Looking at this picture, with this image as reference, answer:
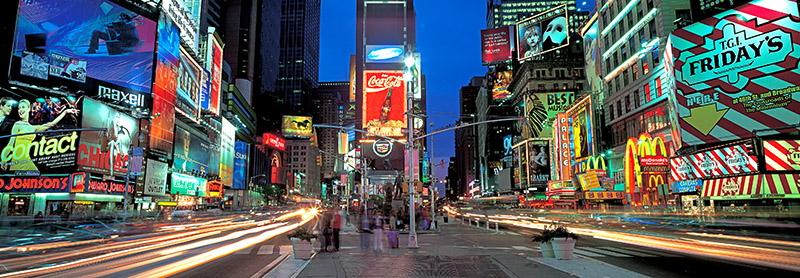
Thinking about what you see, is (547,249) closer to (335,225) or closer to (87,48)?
(335,225)

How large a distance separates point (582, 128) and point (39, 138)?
70.2 metres

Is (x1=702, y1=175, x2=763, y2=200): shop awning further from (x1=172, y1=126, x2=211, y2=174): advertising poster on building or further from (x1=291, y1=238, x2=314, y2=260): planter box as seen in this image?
(x1=172, y1=126, x2=211, y2=174): advertising poster on building

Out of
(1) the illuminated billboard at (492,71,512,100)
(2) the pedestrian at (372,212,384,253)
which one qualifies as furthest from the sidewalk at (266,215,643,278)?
(1) the illuminated billboard at (492,71,512,100)

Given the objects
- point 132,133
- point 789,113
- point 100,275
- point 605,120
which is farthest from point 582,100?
point 100,275

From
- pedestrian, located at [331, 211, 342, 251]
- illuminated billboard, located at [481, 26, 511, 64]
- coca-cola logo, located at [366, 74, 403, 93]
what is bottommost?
pedestrian, located at [331, 211, 342, 251]

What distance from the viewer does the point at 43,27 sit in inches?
2149

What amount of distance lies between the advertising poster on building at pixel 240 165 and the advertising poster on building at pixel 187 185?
29.2 metres

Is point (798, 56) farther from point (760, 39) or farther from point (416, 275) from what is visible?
point (416, 275)

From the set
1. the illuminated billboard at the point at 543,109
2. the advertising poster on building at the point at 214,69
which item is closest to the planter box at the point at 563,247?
the illuminated billboard at the point at 543,109

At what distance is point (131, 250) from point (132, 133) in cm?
5415

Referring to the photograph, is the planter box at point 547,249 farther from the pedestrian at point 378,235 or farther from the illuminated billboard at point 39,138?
the illuminated billboard at point 39,138

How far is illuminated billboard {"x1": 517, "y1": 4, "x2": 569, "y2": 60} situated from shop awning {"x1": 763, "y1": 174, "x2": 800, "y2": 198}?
48.5 m

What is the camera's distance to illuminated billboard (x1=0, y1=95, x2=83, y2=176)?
5053cm

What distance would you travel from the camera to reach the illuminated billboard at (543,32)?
8138cm
